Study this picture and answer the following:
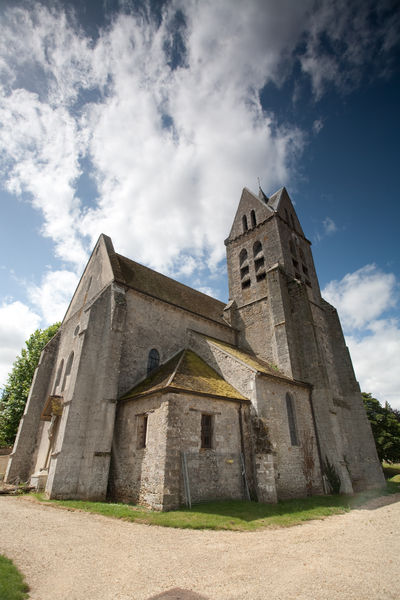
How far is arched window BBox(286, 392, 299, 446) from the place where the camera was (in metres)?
15.7

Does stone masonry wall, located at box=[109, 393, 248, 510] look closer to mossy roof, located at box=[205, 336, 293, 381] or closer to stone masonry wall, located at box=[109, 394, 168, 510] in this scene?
stone masonry wall, located at box=[109, 394, 168, 510]

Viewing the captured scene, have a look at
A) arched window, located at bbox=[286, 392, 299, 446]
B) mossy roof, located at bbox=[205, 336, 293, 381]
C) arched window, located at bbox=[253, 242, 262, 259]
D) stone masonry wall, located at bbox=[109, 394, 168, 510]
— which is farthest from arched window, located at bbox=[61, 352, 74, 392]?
arched window, located at bbox=[253, 242, 262, 259]

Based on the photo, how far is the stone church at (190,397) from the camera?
1240cm

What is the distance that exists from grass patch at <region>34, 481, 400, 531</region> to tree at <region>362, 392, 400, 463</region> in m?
17.3

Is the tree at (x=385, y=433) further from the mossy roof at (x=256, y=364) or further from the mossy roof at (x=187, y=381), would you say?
the mossy roof at (x=187, y=381)

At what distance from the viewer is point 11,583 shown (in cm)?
455

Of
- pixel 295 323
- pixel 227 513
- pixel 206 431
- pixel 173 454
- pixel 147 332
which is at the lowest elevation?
pixel 227 513

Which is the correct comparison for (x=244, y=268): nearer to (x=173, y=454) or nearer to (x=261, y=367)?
(x=261, y=367)

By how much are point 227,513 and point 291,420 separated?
7150mm

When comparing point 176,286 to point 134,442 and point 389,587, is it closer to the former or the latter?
point 134,442

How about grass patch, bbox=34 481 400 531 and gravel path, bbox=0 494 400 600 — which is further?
grass patch, bbox=34 481 400 531

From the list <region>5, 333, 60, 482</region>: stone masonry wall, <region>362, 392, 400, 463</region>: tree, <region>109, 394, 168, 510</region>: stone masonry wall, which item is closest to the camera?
<region>109, 394, 168, 510</region>: stone masonry wall

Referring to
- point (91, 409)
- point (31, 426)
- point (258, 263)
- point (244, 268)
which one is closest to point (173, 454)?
point (91, 409)

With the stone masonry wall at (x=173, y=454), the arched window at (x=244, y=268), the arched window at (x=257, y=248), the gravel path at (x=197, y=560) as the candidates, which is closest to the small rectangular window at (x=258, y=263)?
the arched window at (x=257, y=248)
